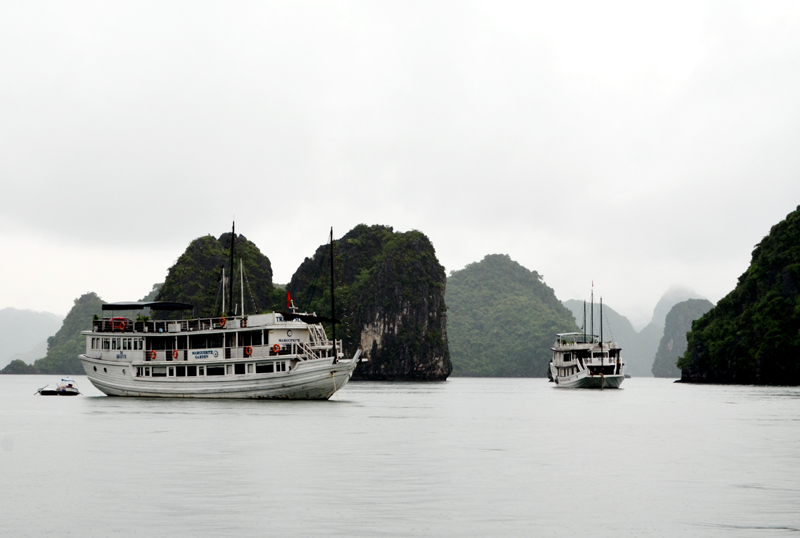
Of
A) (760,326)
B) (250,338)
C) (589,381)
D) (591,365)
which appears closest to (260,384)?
(250,338)

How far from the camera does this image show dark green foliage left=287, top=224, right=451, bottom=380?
158m

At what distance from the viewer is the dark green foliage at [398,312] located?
158 meters

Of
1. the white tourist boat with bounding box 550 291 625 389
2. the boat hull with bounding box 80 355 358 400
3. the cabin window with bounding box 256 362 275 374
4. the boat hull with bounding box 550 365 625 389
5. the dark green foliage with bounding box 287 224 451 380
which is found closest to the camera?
the boat hull with bounding box 80 355 358 400

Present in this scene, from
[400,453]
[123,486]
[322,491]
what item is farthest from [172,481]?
[400,453]

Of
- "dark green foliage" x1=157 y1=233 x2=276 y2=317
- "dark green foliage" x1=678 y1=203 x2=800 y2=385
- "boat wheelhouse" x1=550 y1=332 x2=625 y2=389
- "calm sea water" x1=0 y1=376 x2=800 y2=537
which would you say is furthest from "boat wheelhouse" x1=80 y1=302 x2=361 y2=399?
"dark green foliage" x1=157 y1=233 x2=276 y2=317

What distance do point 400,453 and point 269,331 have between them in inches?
1181

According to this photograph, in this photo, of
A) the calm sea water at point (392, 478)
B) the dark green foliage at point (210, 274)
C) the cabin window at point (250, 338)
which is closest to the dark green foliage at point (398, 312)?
the dark green foliage at point (210, 274)

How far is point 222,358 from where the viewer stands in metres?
57.7

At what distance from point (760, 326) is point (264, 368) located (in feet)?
259

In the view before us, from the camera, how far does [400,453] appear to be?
27875 millimetres

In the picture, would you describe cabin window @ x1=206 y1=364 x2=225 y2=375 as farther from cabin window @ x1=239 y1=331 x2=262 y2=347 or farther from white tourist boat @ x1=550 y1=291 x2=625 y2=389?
white tourist boat @ x1=550 y1=291 x2=625 y2=389

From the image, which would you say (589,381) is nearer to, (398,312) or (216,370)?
(216,370)

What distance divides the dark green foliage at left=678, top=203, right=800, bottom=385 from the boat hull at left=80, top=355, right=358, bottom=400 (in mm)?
70934

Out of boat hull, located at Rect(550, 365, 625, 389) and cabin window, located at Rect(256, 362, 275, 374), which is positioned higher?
cabin window, located at Rect(256, 362, 275, 374)
